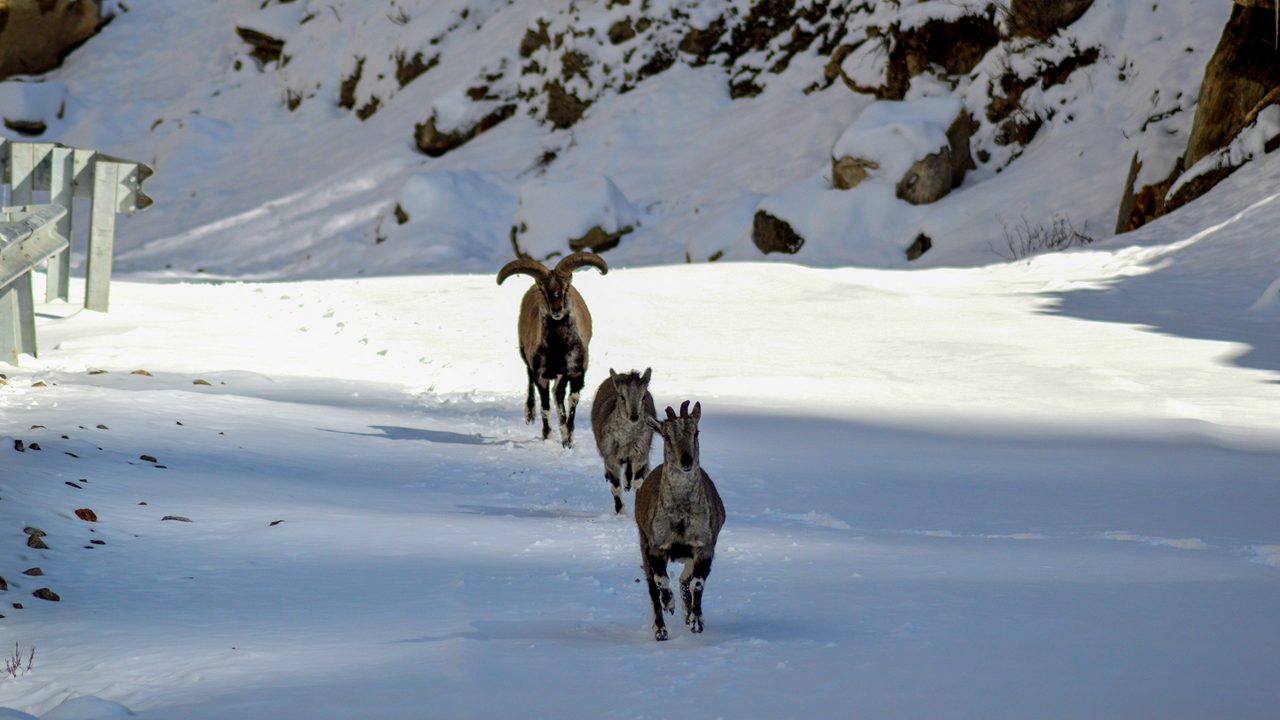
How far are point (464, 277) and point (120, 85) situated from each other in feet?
102

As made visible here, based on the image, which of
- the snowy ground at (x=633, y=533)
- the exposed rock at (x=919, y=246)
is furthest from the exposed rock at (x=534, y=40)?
the snowy ground at (x=633, y=533)

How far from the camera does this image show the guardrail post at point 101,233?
1630 cm

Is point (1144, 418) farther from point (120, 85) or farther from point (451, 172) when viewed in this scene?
point (120, 85)

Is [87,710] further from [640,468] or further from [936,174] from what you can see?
[936,174]

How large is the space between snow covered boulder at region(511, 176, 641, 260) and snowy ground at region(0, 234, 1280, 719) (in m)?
13.6

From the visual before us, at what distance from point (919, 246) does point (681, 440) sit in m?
20.6

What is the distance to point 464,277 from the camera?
22.1 meters

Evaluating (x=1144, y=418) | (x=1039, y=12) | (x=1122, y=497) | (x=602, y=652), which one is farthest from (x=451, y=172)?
(x=602, y=652)

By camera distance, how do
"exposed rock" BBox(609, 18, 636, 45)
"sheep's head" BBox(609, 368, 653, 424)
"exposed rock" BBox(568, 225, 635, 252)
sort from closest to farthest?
1. "sheep's head" BBox(609, 368, 653, 424)
2. "exposed rock" BBox(568, 225, 635, 252)
3. "exposed rock" BBox(609, 18, 636, 45)

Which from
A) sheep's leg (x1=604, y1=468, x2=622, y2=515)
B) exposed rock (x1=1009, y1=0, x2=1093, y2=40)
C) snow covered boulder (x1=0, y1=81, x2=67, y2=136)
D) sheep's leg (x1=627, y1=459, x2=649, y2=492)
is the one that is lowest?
sheep's leg (x1=604, y1=468, x2=622, y2=515)

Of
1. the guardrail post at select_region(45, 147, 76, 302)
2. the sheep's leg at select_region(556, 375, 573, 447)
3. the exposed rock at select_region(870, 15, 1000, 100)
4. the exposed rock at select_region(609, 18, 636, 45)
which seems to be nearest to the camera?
the sheep's leg at select_region(556, 375, 573, 447)

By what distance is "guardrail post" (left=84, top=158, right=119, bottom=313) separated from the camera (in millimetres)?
16297

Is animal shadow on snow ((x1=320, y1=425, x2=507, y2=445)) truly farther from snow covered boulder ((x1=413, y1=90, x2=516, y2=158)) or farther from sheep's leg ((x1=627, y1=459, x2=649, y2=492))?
snow covered boulder ((x1=413, y1=90, x2=516, y2=158))

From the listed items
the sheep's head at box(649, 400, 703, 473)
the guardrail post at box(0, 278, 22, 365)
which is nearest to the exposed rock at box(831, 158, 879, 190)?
the guardrail post at box(0, 278, 22, 365)
